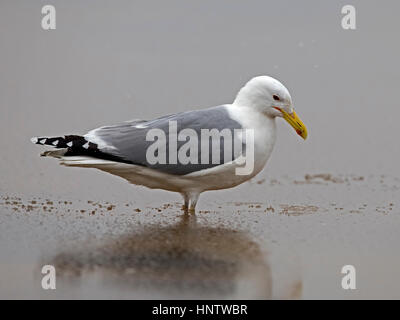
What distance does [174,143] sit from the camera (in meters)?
5.30

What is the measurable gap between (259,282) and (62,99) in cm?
495

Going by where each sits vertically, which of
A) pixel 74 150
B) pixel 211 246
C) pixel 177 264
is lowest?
pixel 177 264

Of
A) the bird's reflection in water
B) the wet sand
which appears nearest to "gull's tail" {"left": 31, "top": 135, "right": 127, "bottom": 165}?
the wet sand

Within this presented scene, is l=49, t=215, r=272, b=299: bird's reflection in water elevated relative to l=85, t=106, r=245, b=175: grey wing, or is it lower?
lower

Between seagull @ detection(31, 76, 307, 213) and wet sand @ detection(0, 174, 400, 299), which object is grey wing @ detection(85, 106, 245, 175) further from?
wet sand @ detection(0, 174, 400, 299)

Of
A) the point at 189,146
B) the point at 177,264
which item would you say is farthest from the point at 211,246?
the point at 189,146

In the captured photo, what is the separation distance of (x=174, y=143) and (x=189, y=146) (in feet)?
0.34

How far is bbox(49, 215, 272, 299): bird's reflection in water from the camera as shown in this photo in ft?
13.2

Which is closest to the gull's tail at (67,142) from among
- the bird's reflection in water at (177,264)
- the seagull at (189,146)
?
the seagull at (189,146)

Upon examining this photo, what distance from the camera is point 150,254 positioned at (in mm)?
4512

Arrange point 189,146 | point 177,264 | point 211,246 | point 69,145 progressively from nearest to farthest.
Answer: point 177,264
point 211,246
point 69,145
point 189,146

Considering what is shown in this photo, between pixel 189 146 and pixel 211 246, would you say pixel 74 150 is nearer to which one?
pixel 189 146

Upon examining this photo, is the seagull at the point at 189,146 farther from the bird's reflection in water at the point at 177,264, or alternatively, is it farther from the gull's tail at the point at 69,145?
the bird's reflection in water at the point at 177,264

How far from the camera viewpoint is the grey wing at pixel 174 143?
524 cm
